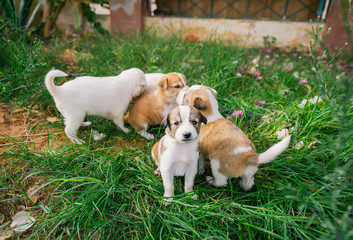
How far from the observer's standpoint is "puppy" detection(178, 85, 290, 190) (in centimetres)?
211

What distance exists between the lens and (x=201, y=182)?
249cm

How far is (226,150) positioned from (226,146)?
0.13 ft

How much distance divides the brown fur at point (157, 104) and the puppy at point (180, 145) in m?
0.98

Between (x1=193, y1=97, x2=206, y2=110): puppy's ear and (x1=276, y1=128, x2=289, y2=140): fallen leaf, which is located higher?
(x1=193, y1=97, x2=206, y2=110): puppy's ear

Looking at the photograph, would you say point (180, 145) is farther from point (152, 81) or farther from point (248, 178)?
point (152, 81)

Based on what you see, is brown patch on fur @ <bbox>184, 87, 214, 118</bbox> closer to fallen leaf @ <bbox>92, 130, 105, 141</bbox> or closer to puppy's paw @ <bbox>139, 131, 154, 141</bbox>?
puppy's paw @ <bbox>139, 131, 154, 141</bbox>

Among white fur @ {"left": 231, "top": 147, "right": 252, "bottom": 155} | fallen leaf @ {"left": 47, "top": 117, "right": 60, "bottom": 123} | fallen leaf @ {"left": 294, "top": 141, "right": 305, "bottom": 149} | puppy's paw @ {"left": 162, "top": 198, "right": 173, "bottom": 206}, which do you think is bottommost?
puppy's paw @ {"left": 162, "top": 198, "right": 173, "bottom": 206}

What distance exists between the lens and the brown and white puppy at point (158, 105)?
3115 mm

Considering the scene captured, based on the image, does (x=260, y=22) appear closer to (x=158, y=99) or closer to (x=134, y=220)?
(x=158, y=99)

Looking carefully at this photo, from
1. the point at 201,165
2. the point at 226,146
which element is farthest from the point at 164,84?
the point at 226,146

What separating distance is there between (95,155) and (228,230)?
1607 mm

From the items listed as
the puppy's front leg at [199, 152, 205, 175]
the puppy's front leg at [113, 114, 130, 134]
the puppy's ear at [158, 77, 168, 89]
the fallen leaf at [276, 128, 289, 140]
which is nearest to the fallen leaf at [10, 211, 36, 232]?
the puppy's front leg at [113, 114, 130, 134]

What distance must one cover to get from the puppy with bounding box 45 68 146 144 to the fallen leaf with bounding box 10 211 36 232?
0.98 meters

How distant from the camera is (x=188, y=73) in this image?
4.21 m
